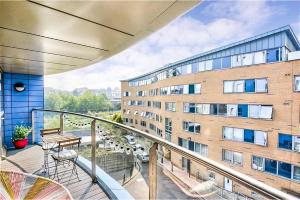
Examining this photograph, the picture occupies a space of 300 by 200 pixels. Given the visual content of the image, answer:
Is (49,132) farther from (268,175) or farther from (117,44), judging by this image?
(268,175)

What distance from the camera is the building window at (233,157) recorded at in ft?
58.2

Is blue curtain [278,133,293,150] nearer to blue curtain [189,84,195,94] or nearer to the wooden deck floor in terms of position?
blue curtain [189,84,195,94]

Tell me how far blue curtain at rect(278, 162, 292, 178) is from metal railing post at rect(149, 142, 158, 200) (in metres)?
17.8

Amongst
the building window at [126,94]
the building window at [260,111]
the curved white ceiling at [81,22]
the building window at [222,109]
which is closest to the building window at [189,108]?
the building window at [222,109]


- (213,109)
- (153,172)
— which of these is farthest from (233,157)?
(153,172)

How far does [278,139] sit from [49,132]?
670 inches

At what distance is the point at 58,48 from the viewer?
2.22 metres

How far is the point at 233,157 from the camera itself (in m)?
18.1

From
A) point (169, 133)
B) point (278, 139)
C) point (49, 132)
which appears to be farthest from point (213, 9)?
point (49, 132)

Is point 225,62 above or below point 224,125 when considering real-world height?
above

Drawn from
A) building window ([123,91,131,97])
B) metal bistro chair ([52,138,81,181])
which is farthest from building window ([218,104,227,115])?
building window ([123,91,131,97])

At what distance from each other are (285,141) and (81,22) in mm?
17994

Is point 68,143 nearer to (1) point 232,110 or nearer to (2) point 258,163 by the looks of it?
(1) point 232,110

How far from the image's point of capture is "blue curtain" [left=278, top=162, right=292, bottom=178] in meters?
15.1
